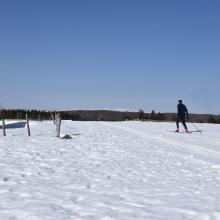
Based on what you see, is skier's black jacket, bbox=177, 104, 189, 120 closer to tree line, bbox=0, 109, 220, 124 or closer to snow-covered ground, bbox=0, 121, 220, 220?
snow-covered ground, bbox=0, 121, 220, 220

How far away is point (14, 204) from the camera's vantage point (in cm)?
757

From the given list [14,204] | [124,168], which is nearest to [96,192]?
[14,204]

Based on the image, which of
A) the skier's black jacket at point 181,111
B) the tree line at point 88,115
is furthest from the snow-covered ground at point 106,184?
the tree line at point 88,115

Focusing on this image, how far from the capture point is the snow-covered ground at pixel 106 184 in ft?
24.2

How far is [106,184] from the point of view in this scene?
9.97 metres

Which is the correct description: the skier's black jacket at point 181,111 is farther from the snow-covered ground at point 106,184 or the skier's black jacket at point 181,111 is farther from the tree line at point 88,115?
the tree line at point 88,115

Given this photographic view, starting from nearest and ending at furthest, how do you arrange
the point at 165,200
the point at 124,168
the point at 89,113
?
the point at 165,200
the point at 124,168
the point at 89,113

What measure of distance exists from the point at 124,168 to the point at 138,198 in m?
4.16

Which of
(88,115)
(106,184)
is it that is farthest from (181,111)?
(88,115)

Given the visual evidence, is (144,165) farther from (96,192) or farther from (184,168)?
(96,192)

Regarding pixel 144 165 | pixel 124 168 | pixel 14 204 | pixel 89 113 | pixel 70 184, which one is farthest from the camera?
pixel 89 113

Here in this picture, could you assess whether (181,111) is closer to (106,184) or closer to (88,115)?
(106,184)

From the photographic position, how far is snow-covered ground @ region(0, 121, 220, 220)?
7363 mm

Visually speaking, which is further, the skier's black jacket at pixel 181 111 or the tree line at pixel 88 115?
the tree line at pixel 88 115
